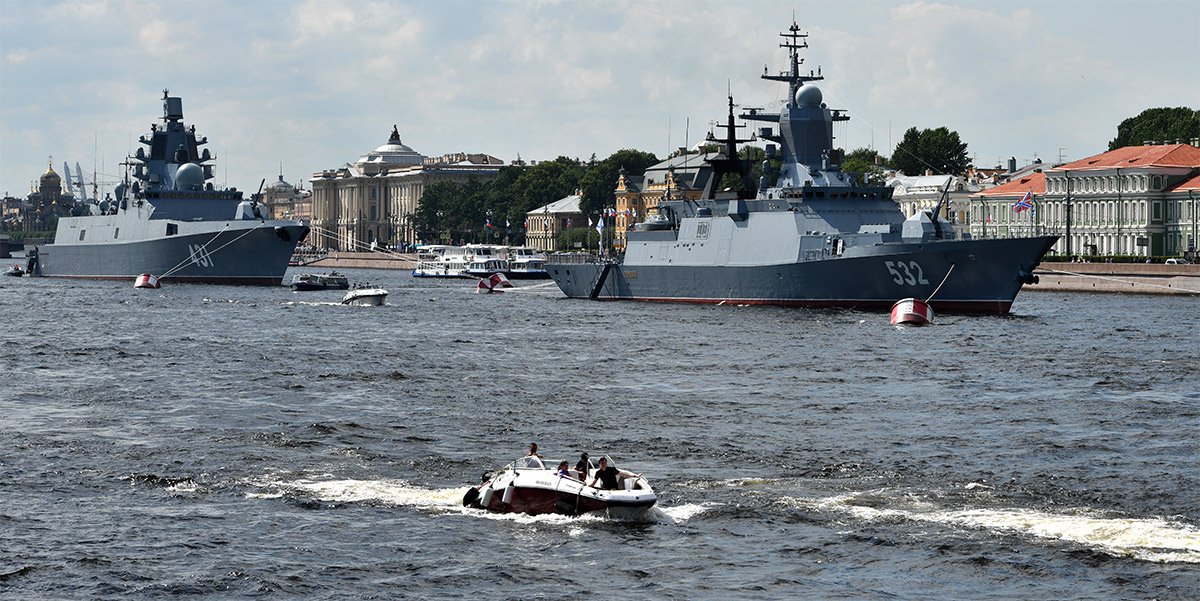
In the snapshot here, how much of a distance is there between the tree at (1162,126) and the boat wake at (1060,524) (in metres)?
113

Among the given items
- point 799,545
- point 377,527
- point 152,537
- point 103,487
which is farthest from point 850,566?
point 103,487

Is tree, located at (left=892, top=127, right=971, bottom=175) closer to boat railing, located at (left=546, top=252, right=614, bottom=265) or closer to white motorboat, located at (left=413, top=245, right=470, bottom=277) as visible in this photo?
white motorboat, located at (left=413, top=245, right=470, bottom=277)

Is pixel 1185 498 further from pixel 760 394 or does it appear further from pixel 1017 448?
pixel 760 394

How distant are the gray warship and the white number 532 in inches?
1968

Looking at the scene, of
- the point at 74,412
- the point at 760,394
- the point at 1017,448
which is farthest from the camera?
the point at 760,394

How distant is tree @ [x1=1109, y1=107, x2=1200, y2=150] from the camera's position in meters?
135

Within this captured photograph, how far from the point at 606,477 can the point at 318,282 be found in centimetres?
8373

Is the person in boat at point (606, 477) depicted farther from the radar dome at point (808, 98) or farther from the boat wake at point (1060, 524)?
the radar dome at point (808, 98)

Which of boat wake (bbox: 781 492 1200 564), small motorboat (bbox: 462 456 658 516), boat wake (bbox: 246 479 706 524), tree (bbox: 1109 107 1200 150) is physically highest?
tree (bbox: 1109 107 1200 150)

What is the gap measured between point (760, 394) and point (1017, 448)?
33.1ft

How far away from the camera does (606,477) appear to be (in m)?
26.4

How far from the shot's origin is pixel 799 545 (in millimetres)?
24969

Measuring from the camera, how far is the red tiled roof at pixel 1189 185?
113750 millimetres

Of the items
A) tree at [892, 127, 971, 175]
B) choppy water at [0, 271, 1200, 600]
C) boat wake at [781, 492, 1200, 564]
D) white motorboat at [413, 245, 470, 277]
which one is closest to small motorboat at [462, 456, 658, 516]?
choppy water at [0, 271, 1200, 600]
